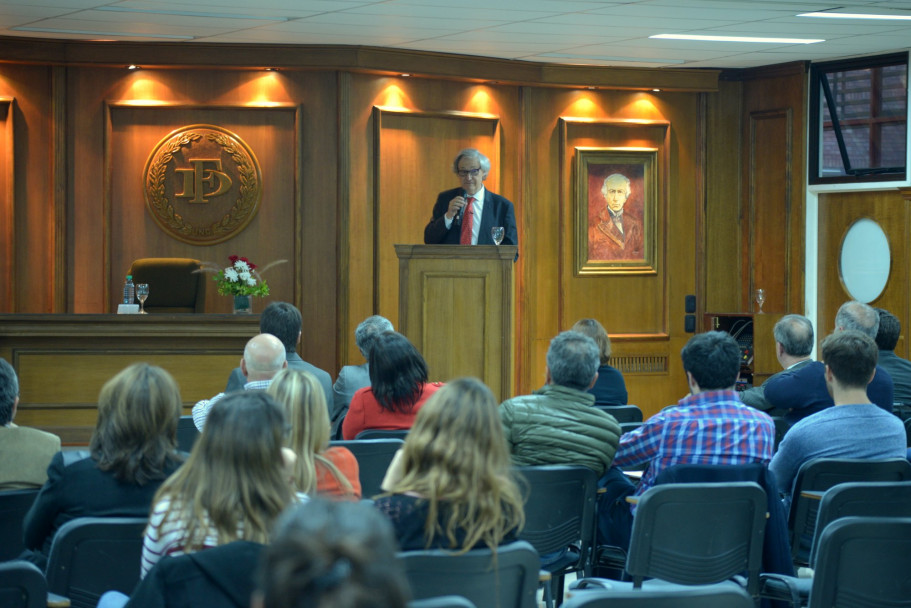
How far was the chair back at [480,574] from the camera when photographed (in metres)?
2.46

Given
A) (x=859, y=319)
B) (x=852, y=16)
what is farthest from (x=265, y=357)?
(x=852, y=16)

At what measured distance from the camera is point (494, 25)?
8148 mm

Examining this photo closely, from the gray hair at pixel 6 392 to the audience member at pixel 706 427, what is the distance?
207 cm

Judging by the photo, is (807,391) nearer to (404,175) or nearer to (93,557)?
(93,557)

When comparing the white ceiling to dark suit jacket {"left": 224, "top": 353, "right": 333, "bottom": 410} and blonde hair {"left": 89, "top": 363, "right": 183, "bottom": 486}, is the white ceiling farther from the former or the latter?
blonde hair {"left": 89, "top": 363, "right": 183, "bottom": 486}

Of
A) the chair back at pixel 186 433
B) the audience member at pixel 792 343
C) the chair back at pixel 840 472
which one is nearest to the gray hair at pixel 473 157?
the audience member at pixel 792 343

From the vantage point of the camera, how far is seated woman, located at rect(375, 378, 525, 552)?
257cm

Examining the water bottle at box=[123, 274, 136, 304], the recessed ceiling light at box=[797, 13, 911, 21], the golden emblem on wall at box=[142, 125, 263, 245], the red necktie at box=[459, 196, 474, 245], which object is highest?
the recessed ceiling light at box=[797, 13, 911, 21]

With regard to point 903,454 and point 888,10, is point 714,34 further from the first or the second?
point 903,454

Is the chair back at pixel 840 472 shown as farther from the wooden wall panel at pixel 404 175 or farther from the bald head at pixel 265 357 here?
the wooden wall panel at pixel 404 175

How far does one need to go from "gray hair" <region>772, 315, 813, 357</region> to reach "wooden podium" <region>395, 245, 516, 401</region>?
2082mm

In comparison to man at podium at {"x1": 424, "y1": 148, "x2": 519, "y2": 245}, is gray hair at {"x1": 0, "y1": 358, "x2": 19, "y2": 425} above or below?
below

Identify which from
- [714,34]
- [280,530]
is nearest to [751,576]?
[280,530]

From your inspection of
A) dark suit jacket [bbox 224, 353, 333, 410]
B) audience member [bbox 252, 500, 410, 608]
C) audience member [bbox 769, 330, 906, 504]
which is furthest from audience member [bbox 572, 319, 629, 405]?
audience member [bbox 252, 500, 410, 608]
